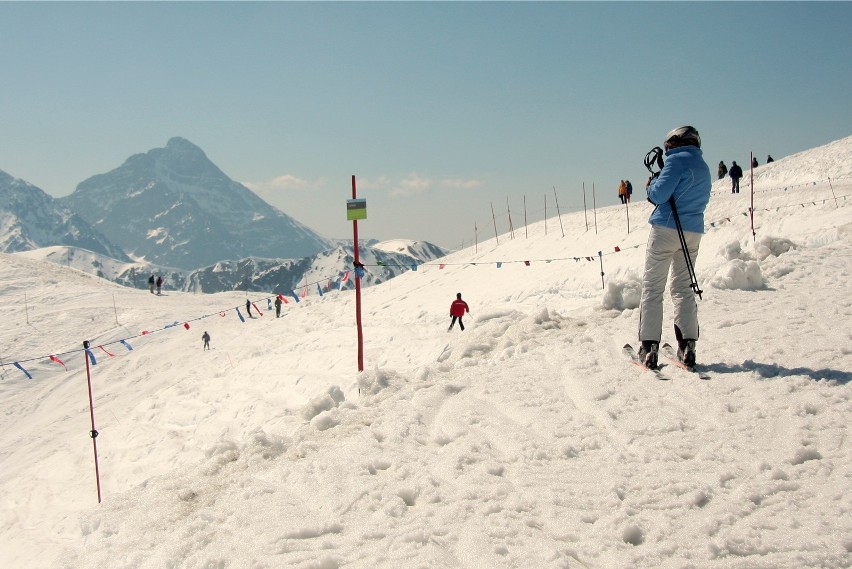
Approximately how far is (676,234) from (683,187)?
450 mm

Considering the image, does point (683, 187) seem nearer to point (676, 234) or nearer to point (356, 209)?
point (676, 234)

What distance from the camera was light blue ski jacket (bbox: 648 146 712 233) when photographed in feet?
17.3

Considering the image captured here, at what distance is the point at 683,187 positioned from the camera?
17.6 feet

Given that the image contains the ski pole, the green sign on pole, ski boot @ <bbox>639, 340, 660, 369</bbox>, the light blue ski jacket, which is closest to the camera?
the light blue ski jacket

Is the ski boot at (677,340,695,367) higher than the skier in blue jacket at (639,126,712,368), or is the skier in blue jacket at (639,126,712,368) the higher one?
the skier in blue jacket at (639,126,712,368)

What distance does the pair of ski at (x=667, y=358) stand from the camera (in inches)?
216

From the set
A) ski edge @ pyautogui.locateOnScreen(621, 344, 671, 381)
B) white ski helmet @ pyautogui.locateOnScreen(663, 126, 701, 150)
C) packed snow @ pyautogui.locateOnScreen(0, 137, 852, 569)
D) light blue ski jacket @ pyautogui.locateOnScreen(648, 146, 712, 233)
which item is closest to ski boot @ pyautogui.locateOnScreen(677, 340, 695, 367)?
packed snow @ pyautogui.locateOnScreen(0, 137, 852, 569)

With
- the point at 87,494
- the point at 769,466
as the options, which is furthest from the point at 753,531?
the point at 87,494

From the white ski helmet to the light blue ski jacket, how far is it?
0.05 meters

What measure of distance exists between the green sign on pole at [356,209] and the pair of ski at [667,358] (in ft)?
17.3

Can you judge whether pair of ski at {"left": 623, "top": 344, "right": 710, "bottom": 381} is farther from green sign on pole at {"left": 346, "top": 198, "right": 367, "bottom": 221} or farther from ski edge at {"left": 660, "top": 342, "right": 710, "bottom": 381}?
green sign on pole at {"left": 346, "top": 198, "right": 367, "bottom": 221}

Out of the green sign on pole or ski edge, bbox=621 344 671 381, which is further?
the green sign on pole

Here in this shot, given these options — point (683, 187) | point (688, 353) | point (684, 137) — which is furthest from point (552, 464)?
point (684, 137)

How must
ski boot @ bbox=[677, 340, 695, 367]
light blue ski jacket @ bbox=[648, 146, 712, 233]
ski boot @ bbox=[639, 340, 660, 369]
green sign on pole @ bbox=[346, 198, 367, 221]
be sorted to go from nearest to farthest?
light blue ski jacket @ bbox=[648, 146, 712, 233]
ski boot @ bbox=[677, 340, 695, 367]
ski boot @ bbox=[639, 340, 660, 369]
green sign on pole @ bbox=[346, 198, 367, 221]
